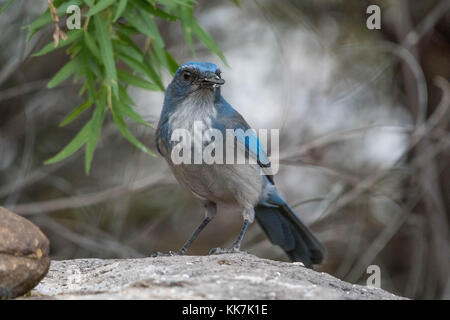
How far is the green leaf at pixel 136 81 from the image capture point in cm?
459

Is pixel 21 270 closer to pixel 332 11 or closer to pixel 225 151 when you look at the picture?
pixel 225 151

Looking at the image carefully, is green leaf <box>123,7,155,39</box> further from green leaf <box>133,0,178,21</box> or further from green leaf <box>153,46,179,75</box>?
green leaf <box>153,46,179,75</box>

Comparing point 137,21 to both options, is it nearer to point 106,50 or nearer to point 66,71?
point 106,50

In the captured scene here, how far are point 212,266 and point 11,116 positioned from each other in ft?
14.5

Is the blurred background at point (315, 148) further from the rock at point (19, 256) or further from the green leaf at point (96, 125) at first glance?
the rock at point (19, 256)

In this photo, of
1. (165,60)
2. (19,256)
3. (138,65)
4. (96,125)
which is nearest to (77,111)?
(96,125)

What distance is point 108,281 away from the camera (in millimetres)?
3529

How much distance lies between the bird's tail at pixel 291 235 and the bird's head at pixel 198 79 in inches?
45.1

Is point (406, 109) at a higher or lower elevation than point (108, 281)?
higher

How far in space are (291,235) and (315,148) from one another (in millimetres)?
1512

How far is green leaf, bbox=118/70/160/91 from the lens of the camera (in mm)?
4594

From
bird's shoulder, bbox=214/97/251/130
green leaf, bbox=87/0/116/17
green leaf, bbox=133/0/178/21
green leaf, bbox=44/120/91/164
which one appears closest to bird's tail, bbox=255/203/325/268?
bird's shoulder, bbox=214/97/251/130

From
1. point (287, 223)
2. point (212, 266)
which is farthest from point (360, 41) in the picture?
point (212, 266)

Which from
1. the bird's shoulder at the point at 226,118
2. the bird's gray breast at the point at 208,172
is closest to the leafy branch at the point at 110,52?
the bird's gray breast at the point at 208,172
